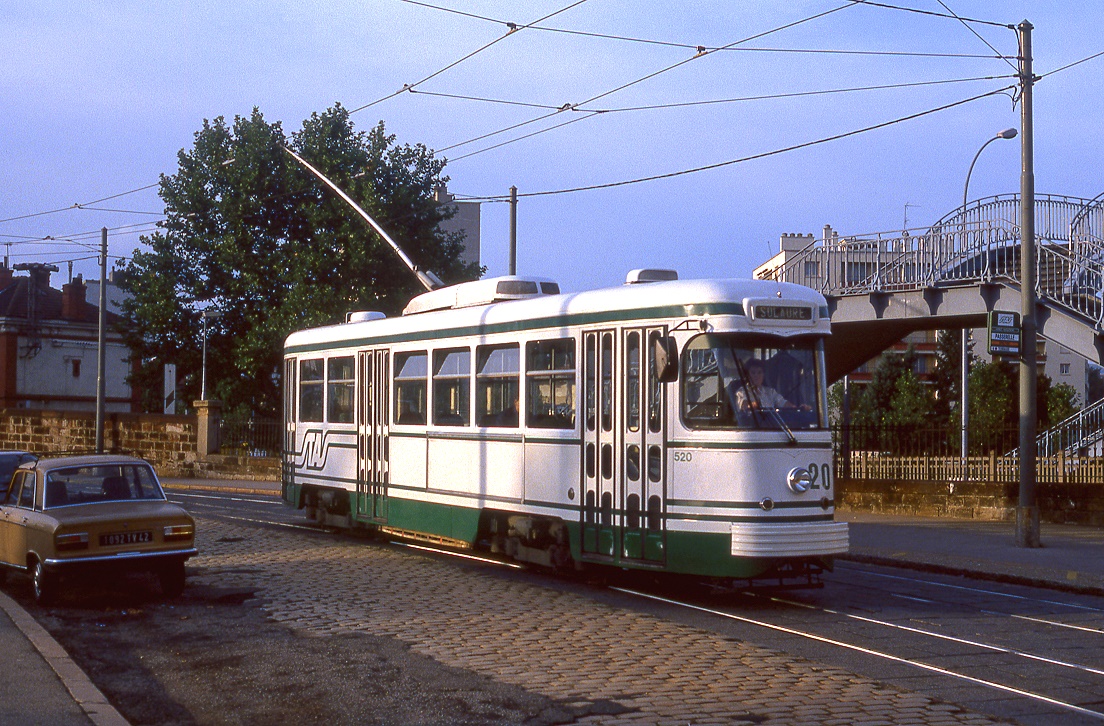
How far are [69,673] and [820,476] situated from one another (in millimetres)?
6801

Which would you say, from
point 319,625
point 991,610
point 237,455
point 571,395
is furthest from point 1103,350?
point 237,455

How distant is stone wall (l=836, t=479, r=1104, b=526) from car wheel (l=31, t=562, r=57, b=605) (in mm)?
16265

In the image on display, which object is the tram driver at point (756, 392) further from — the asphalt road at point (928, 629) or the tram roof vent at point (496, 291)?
the tram roof vent at point (496, 291)

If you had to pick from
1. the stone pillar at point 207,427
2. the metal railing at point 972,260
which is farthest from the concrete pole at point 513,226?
the stone pillar at point 207,427

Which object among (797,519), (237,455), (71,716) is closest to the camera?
(71,716)

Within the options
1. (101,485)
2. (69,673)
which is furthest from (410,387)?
(69,673)

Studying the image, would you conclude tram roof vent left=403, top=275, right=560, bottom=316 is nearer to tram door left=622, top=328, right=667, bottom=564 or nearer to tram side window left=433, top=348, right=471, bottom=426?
tram side window left=433, top=348, right=471, bottom=426

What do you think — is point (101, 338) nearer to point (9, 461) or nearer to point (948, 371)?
point (9, 461)

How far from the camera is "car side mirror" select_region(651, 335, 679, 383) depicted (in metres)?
12.4

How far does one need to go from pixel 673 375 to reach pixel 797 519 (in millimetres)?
1723

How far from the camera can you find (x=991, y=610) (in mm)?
12766

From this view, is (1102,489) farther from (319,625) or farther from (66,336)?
(66,336)

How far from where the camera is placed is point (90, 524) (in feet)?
41.5

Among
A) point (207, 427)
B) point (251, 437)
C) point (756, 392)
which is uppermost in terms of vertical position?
point (756, 392)
